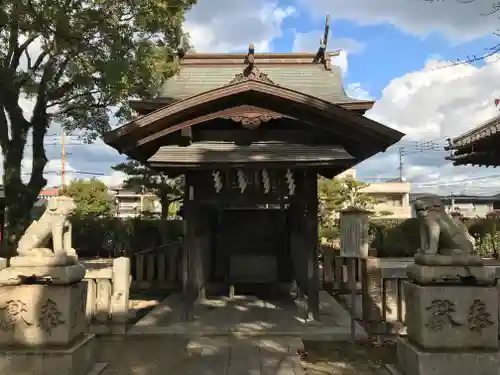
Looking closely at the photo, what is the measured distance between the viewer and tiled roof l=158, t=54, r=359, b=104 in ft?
34.7

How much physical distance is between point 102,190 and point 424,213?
4077 centimetres

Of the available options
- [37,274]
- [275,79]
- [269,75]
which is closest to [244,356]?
[37,274]

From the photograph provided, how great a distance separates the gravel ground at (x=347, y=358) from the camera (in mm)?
6191

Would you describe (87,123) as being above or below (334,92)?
above

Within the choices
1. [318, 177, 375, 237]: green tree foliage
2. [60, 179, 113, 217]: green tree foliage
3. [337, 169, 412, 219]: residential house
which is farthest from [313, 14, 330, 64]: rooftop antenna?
[337, 169, 412, 219]: residential house

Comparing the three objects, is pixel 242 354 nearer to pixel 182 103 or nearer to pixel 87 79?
pixel 182 103

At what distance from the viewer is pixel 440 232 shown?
5.80 m

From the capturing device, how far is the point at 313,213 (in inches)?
340

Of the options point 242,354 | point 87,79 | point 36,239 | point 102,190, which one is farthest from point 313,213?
point 102,190

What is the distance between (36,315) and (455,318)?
5.23 meters

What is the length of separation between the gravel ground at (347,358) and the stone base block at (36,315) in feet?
10.9

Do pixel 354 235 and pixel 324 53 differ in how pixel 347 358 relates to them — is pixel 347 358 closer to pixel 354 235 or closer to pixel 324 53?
pixel 354 235

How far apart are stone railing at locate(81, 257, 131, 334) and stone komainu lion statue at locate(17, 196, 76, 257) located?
221 centimetres

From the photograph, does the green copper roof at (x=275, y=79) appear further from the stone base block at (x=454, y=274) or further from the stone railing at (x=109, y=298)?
the stone base block at (x=454, y=274)
